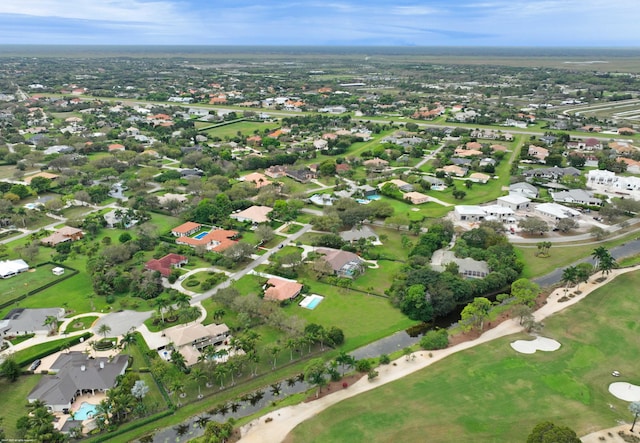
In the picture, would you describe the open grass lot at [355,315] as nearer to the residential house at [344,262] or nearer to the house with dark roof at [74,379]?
the residential house at [344,262]

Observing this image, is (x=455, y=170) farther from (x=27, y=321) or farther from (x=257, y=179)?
(x=27, y=321)

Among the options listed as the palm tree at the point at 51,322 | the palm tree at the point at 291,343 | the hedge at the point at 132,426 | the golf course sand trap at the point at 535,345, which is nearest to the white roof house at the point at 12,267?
the palm tree at the point at 51,322

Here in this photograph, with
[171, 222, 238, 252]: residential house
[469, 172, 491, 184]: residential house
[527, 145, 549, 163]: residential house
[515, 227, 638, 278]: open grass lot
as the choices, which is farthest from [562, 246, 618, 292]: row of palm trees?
[527, 145, 549, 163]: residential house

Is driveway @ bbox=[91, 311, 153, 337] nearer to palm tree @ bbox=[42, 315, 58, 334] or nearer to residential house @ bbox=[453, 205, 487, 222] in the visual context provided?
palm tree @ bbox=[42, 315, 58, 334]

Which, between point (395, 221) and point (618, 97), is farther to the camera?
point (618, 97)

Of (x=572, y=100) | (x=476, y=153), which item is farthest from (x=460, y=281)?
(x=572, y=100)

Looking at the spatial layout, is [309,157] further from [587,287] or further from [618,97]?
[618,97]

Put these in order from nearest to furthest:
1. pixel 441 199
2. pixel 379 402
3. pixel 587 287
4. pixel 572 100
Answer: pixel 379 402
pixel 587 287
pixel 441 199
pixel 572 100
